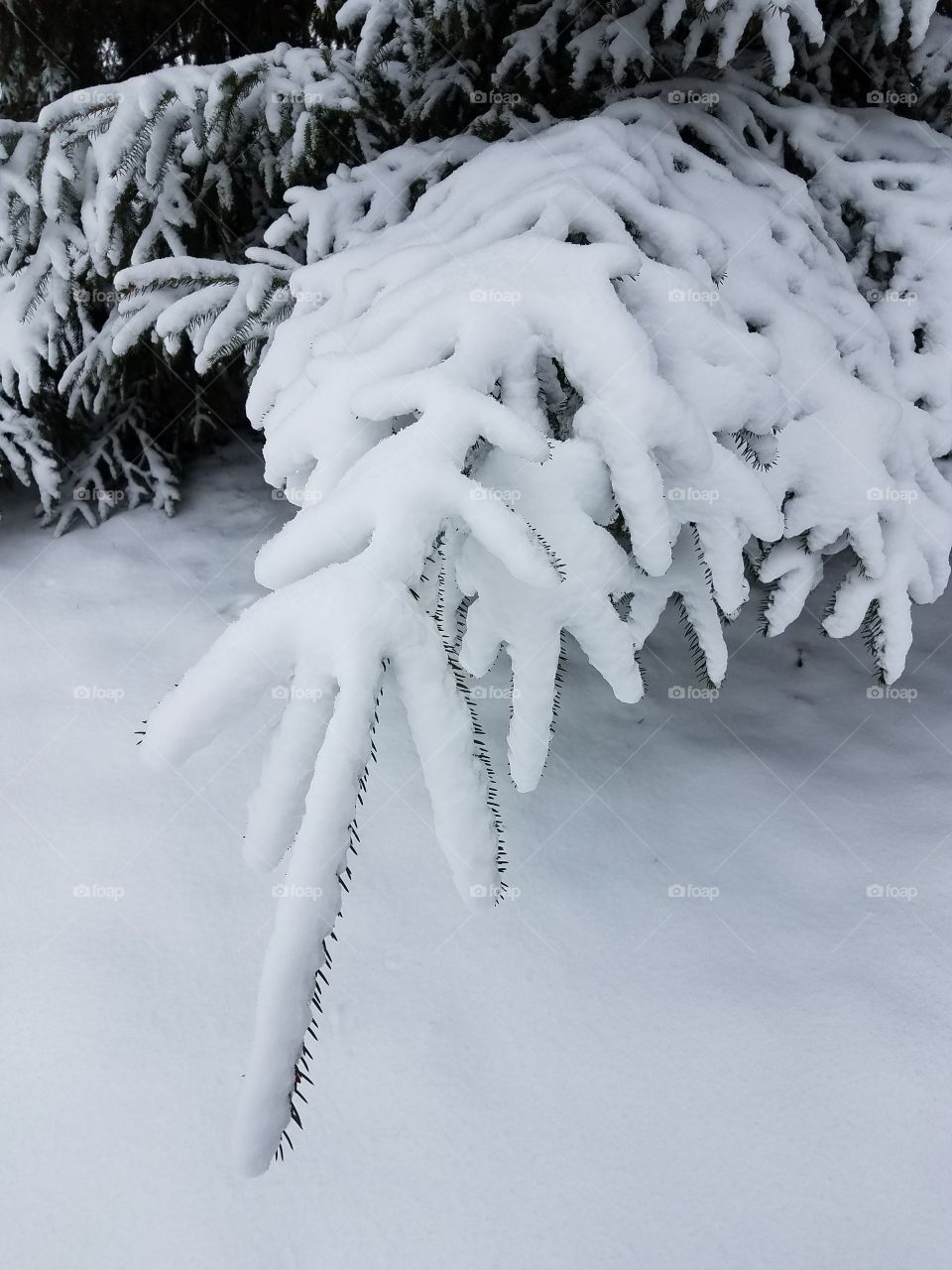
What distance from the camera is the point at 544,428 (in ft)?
4.99

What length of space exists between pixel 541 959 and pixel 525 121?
2622 mm

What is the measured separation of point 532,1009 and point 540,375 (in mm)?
1577

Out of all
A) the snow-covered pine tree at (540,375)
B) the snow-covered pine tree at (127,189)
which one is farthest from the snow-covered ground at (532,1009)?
the snow-covered pine tree at (127,189)

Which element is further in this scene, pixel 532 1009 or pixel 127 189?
pixel 127 189

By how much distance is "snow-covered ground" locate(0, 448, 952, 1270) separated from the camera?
172 centimetres

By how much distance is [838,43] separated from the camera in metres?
2.96

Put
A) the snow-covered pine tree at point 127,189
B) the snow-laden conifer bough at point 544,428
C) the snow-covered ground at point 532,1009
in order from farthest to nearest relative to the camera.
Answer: the snow-covered pine tree at point 127,189 < the snow-covered ground at point 532,1009 < the snow-laden conifer bough at point 544,428

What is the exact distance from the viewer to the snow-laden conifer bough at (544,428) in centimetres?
104

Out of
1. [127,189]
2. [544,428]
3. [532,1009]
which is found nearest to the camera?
[544,428]

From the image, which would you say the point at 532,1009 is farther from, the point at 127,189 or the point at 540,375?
the point at 127,189

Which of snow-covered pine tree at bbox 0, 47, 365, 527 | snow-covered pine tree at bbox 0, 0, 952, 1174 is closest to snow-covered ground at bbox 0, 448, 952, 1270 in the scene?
snow-covered pine tree at bbox 0, 0, 952, 1174

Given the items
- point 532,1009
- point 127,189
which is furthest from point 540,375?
point 127,189

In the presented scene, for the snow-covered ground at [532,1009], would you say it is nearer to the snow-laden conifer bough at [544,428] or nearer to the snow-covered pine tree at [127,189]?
the snow-laden conifer bough at [544,428]

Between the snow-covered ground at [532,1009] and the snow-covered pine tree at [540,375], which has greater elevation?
the snow-covered pine tree at [540,375]
